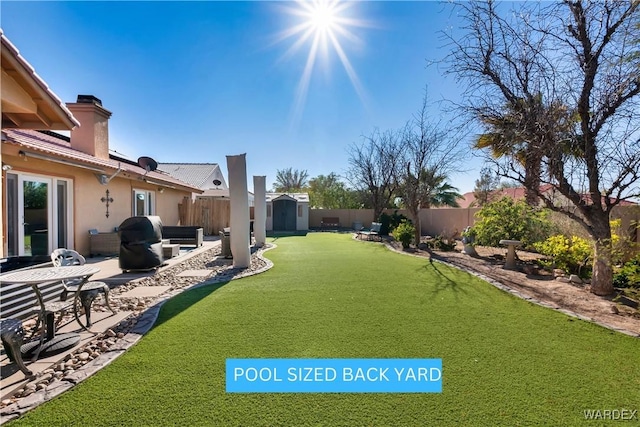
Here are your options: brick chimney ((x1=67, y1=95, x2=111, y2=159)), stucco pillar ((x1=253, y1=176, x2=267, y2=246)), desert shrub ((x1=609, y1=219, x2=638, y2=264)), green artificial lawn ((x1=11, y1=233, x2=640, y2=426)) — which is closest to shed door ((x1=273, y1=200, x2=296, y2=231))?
stucco pillar ((x1=253, y1=176, x2=267, y2=246))

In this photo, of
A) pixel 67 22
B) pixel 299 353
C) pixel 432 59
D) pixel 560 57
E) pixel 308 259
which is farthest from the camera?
pixel 308 259

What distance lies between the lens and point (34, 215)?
6.97 meters

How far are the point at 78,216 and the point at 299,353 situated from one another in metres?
8.92

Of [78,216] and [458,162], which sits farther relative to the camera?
[458,162]

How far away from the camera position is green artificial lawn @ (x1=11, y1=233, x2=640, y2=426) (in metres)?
2.21

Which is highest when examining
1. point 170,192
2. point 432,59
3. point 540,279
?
point 432,59

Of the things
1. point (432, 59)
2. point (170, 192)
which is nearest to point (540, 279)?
point (432, 59)

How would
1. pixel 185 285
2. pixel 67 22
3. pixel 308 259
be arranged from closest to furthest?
pixel 185 285 < pixel 67 22 < pixel 308 259

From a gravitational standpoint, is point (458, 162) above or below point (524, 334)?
above

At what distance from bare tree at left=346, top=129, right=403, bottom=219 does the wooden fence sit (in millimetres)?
10006

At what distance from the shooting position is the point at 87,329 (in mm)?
3676

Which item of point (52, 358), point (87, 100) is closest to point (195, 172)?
point (87, 100)

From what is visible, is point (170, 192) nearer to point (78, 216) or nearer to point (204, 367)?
point (78, 216)

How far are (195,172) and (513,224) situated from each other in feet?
78.2
